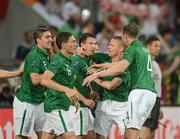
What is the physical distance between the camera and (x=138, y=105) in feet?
49.0

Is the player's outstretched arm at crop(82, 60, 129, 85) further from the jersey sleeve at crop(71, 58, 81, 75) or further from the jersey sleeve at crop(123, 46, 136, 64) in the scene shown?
the jersey sleeve at crop(71, 58, 81, 75)

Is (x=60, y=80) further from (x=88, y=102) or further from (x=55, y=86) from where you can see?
(x=88, y=102)

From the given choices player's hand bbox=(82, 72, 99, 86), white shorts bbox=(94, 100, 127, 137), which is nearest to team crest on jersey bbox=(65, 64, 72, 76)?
player's hand bbox=(82, 72, 99, 86)

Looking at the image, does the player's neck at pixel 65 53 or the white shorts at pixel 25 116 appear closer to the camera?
the player's neck at pixel 65 53

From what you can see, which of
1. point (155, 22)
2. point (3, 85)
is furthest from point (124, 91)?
point (155, 22)

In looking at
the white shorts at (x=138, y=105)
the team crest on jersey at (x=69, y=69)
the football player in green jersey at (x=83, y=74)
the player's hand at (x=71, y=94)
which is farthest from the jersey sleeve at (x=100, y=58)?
Answer: the player's hand at (x=71, y=94)

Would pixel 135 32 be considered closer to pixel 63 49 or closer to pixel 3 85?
pixel 63 49

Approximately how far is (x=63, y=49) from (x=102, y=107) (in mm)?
1601

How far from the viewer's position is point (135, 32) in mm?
14984

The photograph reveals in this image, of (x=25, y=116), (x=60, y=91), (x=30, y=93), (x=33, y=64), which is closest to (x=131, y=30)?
(x=33, y=64)

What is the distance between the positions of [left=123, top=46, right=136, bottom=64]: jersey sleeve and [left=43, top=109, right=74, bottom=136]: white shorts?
1273mm

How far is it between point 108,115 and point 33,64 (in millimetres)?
1595

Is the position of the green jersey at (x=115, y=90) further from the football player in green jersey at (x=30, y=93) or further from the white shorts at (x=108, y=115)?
the football player in green jersey at (x=30, y=93)

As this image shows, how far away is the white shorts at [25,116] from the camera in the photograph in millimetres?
15039
